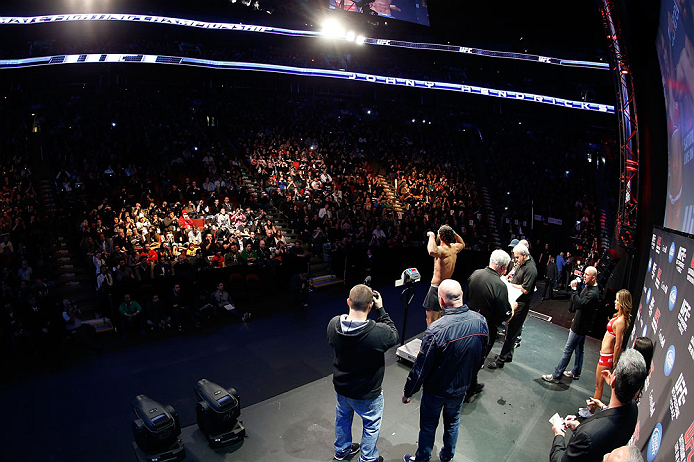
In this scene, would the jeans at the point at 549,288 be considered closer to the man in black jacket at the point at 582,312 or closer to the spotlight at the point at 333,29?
the man in black jacket at the point at 582,312

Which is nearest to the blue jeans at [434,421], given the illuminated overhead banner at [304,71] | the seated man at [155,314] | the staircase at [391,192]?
the seated man at [155,314]

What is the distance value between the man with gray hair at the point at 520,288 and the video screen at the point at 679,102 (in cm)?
171

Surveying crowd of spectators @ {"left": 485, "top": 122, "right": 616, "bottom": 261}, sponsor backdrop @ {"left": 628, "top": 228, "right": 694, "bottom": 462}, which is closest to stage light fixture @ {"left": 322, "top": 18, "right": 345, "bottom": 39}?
crowd of spectators @ {"left": 485, "top": 122, "right": 616, "bottom": 261}

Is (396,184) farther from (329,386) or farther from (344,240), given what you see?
(329,386)

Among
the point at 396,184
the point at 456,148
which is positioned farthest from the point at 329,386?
the point at 456,148

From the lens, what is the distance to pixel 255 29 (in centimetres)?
2166

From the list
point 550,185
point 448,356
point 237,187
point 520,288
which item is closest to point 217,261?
point 237,187

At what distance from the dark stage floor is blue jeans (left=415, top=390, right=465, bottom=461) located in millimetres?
381

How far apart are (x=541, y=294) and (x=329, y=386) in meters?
8.36

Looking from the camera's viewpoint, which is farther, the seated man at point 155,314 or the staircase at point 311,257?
the staircase at point 311,257

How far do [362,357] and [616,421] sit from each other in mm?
1829

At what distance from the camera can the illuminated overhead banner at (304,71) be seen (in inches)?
710

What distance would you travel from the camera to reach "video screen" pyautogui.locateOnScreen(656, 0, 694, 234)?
4.58m

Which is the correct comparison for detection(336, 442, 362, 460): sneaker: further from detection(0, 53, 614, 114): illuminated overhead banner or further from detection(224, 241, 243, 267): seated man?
detection(0, 53, 614, 114): illuminated overhead banner
